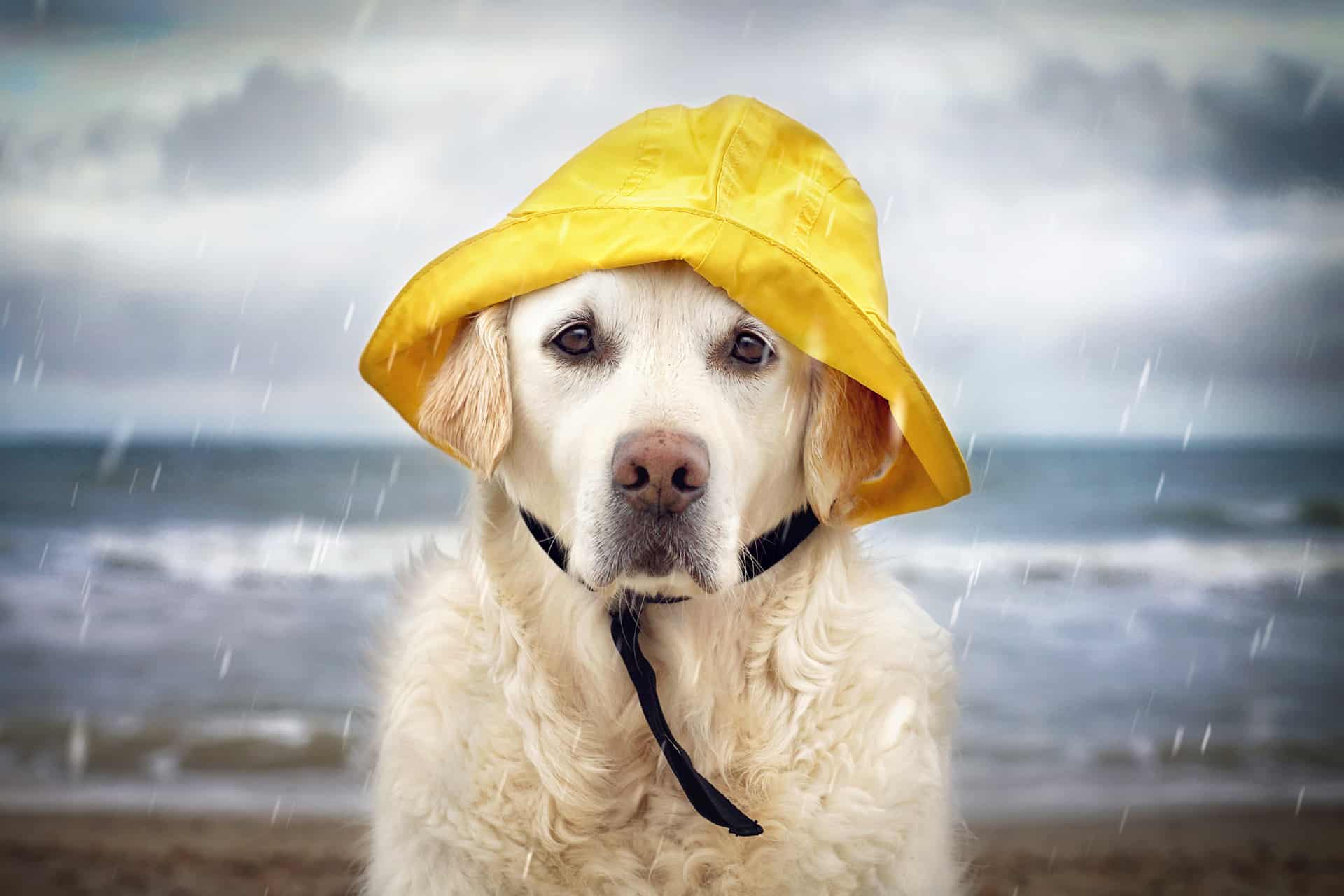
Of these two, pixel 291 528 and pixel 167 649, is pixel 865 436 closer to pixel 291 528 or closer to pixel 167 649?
pixel 167 649

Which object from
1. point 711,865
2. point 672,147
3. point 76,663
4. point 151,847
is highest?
point 672,147

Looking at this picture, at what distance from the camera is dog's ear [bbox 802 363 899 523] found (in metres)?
2.15

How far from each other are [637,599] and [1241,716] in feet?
20.2

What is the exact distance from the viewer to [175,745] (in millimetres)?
5902

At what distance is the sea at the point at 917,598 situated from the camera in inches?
219

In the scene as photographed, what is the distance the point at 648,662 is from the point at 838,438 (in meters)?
0.65

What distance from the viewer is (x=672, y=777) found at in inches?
86.0

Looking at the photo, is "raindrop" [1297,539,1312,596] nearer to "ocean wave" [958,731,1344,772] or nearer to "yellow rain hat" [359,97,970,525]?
"ocean wave" [958,731,1344,772]

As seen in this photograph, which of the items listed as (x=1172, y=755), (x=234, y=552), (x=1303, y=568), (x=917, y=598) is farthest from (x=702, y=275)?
(x=1303, y=568)

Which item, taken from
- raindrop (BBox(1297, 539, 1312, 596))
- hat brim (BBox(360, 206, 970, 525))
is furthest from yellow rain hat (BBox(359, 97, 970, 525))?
Result: raindrop (BBox(1297, 539, 1312, 596))

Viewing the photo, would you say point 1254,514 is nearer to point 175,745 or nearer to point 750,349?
point 175,745

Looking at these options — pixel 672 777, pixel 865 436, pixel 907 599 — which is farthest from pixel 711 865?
pixel 865 436

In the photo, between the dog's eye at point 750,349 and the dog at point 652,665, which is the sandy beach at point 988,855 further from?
the dog's eye at point 750,349

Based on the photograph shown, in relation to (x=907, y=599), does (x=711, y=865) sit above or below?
below
